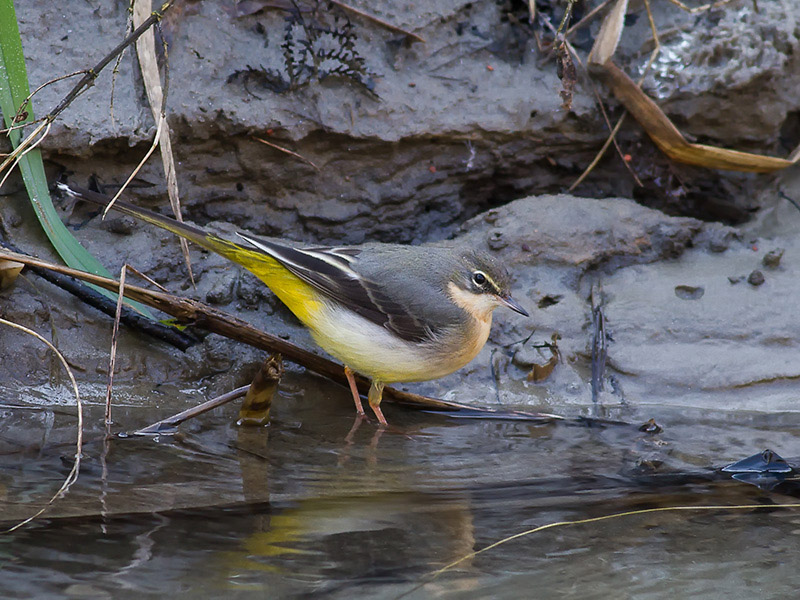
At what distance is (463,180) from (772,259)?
239 centimetres

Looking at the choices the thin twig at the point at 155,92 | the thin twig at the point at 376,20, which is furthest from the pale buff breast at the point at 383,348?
the thin twig at the point at 376,20

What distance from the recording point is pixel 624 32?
283 inches

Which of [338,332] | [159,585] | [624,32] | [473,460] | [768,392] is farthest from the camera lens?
[624,32]

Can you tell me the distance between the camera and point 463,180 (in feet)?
23.4

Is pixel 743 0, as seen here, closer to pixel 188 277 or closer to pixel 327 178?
pixel 327 178

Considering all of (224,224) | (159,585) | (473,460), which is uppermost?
(224,224)

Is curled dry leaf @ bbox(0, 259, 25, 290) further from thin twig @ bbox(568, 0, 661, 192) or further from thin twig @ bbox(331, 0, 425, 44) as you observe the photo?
thin twig @ bbox(568, 0, 661, 192)

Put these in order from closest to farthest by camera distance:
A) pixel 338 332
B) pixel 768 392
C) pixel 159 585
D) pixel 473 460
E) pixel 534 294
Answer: pixel 159 585 → pixel 473 460 → pixel 338 332 → pixel 768 392 → pixel 534 294

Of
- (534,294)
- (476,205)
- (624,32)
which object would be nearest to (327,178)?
(476,205)

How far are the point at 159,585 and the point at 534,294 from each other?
12.3 ft

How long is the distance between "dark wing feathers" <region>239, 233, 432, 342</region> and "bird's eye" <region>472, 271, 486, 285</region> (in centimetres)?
45

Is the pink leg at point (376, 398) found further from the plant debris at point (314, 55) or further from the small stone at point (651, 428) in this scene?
the plant debris at point (314, 55)

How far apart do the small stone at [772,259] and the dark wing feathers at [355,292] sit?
2836mm

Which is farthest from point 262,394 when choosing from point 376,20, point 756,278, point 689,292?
point 756,278
